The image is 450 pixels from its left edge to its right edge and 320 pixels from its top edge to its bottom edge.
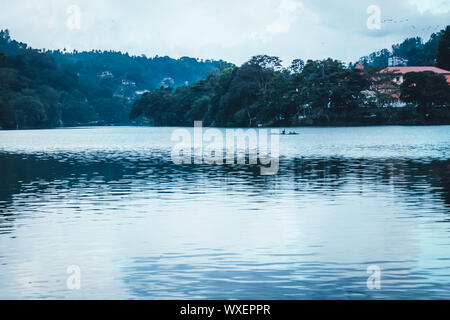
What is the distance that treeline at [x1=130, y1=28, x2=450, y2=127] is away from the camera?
452 feet

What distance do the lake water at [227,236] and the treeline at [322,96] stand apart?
4133 inches

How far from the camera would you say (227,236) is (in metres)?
19.0

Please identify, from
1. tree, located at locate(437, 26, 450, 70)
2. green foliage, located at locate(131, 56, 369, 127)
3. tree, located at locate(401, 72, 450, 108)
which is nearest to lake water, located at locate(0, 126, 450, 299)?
tree, located at locate(401, 72, 450, 108)

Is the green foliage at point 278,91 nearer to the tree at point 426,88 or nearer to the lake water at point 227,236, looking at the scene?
the tree at point 426,88

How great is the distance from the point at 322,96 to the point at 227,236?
127 m

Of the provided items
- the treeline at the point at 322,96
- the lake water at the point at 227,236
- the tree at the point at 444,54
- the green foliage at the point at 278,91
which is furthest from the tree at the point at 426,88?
the lake water at the point at 227,236

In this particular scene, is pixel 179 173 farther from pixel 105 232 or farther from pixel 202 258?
pixel 202 258

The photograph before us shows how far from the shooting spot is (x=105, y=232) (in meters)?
19.8

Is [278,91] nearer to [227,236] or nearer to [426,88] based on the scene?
[426,88]

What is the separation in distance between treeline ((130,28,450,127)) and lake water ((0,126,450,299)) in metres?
105

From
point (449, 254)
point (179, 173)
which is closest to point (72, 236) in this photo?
point (449, 254)

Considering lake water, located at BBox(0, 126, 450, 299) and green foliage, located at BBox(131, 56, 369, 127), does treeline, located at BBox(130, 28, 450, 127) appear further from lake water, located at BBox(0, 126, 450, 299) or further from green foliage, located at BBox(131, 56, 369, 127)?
lake water, located at BBox(0, 126, 450, 299)

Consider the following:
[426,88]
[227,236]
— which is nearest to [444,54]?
[426,88]

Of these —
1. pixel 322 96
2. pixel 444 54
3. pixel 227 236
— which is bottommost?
pixel 227 236
